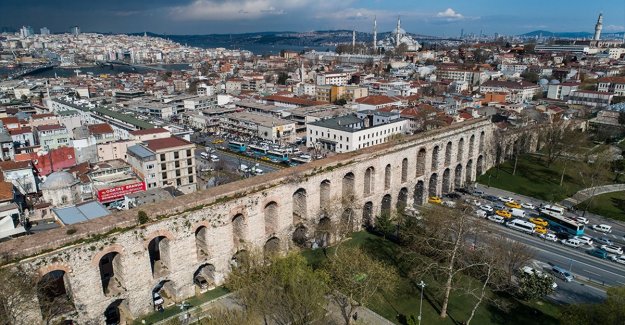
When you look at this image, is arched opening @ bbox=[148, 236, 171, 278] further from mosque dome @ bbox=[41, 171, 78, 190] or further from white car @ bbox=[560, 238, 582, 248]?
white car @ bbox=[560, 238, 582, 248]

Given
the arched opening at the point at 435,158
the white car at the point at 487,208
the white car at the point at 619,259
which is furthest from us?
the arched opening at the point at 435,158

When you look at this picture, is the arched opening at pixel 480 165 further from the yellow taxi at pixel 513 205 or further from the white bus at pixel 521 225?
the white bus at pixel 521 225

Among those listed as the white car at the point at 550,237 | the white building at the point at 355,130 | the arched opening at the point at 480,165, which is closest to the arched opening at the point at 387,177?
the white car at the point at 550,237

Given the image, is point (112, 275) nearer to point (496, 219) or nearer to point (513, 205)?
point (496, 219)

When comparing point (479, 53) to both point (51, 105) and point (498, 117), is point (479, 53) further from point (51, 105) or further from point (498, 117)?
point (51, 105)

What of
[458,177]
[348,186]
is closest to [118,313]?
[348,186]

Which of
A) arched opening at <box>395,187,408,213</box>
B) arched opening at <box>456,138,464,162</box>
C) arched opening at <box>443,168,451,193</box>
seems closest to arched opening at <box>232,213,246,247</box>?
arched opening at <box>395,187,408,213</box>

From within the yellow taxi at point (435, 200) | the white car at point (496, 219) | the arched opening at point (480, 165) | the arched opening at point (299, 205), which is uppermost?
Result: the arched opening at point (299, 205)
